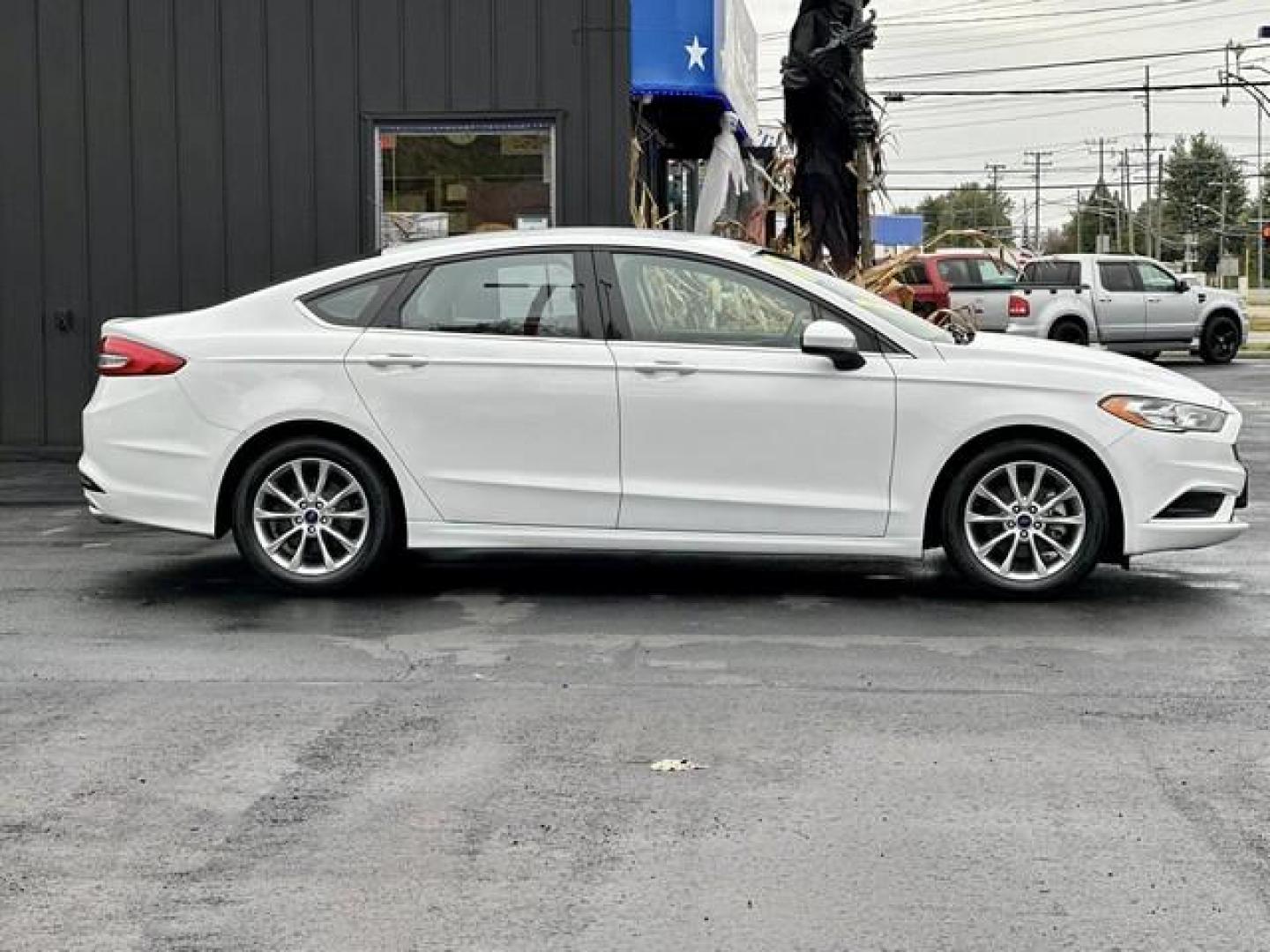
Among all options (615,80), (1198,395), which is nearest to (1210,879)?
(1198,395)

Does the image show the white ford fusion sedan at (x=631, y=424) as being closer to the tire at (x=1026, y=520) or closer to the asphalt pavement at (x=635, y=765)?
the tire at (x=1026, y=520)

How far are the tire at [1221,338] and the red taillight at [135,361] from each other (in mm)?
25145

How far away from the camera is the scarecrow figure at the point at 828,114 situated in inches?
586

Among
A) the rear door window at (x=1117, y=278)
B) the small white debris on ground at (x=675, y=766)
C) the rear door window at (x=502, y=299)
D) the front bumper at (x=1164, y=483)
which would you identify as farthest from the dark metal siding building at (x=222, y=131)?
the rear door window at (x=1117, y=278)

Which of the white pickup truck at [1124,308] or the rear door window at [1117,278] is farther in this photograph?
the rear door window at [1117,278]

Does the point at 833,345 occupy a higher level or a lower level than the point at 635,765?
higher

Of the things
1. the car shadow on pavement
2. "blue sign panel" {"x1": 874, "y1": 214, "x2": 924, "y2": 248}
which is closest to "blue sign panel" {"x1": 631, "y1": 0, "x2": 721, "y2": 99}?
the car shadow on pavement

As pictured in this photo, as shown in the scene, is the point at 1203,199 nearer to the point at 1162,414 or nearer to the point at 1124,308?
the point at 1124,308

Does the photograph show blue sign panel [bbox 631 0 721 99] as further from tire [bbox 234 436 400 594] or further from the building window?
tire [bbox 234 436 400 594]

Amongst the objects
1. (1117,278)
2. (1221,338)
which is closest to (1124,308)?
(1117,278)

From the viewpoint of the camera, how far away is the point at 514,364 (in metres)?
8.38

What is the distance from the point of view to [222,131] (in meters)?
14.0

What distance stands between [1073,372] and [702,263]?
165cm

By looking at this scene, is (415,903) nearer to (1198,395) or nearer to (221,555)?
(1198,395)
